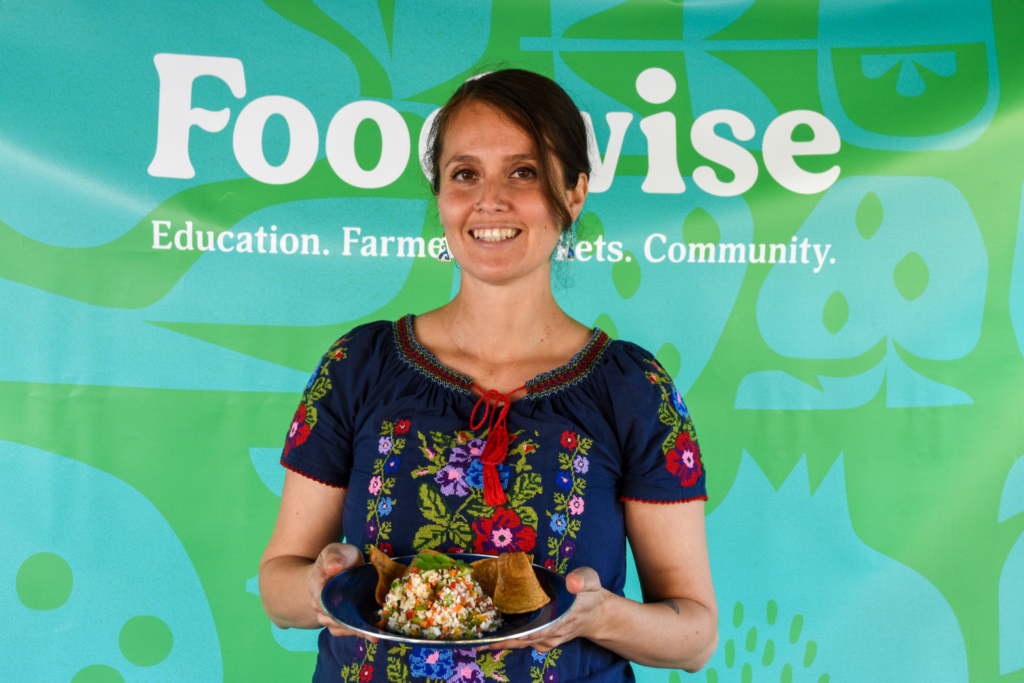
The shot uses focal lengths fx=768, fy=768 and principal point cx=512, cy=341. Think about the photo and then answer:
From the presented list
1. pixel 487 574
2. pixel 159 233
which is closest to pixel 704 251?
pixel 487 574

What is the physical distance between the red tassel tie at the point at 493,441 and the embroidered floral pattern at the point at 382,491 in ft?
0.48

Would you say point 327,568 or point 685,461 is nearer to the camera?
point 327,568

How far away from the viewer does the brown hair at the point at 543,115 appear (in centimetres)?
142

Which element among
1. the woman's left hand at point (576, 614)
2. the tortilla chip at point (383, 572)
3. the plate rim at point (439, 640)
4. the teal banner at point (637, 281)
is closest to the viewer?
the plate rim at point (439, 640)

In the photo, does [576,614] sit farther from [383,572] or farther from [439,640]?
[383,572]

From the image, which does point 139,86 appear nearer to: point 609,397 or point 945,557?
point 609,397

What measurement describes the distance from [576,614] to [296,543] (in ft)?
1.94

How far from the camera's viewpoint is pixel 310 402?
1479 mm

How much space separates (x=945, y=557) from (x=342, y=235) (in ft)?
7.79

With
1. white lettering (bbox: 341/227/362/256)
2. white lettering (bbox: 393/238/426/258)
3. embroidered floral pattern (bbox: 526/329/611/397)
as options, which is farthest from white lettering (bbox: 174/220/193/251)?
embroidered floral pattern (bbox: 526/329/611/397)

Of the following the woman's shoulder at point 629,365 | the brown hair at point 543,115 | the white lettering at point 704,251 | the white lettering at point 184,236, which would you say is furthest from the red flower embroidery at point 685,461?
the white lettering at point 184,236

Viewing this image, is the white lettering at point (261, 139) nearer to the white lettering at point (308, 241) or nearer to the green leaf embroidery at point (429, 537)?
the white lettering at point (308, 241)

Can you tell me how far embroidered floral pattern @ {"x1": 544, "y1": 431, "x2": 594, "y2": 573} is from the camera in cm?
133

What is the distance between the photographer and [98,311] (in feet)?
8.46
